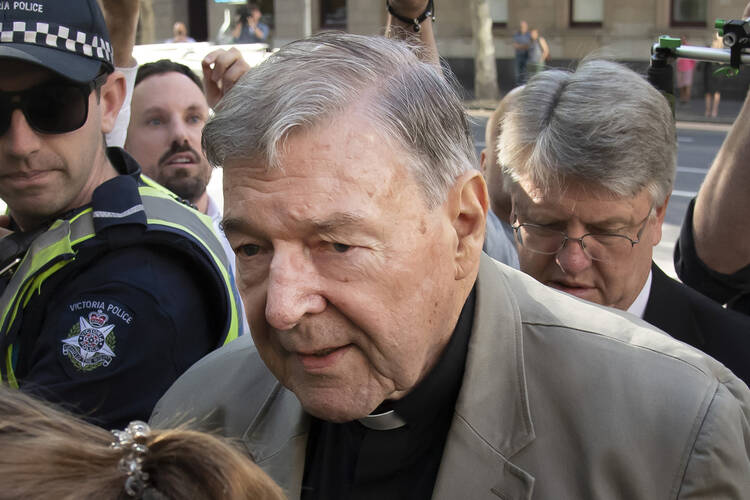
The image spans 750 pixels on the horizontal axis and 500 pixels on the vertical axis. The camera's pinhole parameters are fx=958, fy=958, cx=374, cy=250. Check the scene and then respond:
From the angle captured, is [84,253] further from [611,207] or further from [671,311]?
[671,311]

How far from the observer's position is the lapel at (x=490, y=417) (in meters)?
1.69

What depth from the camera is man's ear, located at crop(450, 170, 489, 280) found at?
69.3 inches

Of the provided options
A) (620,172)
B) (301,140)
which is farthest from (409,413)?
(620,172)

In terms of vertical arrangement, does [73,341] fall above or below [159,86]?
below

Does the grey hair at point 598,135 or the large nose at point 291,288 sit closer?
the large nose at point 291,288

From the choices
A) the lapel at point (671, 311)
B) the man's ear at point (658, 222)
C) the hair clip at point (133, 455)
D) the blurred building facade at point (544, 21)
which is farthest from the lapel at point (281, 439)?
the blurred building facade at point (544, 21)

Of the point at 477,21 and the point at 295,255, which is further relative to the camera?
the point at 477,21

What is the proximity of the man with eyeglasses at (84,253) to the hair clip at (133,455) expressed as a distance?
2.81ft

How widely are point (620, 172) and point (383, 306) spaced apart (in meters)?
1.09

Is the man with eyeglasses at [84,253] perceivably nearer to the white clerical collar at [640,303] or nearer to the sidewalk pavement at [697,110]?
the white clerical collar at [640,303]

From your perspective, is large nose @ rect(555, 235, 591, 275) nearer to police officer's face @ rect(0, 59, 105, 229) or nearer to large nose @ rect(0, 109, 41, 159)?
police officer's face @ rect(0, 59, 105, 229)

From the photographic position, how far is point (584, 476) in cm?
166

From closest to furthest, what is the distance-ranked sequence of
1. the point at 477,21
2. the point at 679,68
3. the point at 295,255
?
the point at 295,255, the point at 679,68, the point at 477,21

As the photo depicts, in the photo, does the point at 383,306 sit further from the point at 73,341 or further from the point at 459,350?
the point at 73,341
